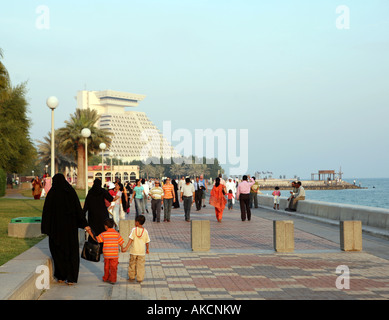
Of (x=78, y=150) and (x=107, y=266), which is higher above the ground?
(x=78, y=150)

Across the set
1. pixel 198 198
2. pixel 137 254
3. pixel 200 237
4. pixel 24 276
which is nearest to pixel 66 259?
pixel 137 254

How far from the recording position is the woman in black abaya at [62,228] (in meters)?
9.05

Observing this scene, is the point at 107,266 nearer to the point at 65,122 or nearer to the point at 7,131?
the point at 7,131

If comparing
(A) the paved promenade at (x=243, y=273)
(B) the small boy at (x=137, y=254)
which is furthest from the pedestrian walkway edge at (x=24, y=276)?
(B) the small boy at (x=137, y=254)

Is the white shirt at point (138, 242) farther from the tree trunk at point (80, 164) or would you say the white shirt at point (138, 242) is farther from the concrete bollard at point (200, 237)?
the tree trunk at point (80, 164)

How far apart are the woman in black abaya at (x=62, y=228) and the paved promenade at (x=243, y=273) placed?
268 millimetres

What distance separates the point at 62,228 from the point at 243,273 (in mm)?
3298

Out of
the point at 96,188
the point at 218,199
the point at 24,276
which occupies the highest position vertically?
the point at 96,188

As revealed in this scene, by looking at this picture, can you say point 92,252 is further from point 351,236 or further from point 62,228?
point 351,236

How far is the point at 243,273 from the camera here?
10.1 metres

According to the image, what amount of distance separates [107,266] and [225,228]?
34.6ft

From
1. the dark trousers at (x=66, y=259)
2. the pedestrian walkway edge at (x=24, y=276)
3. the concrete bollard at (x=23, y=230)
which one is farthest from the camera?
the concrete bollard at (x=23, y=230)
